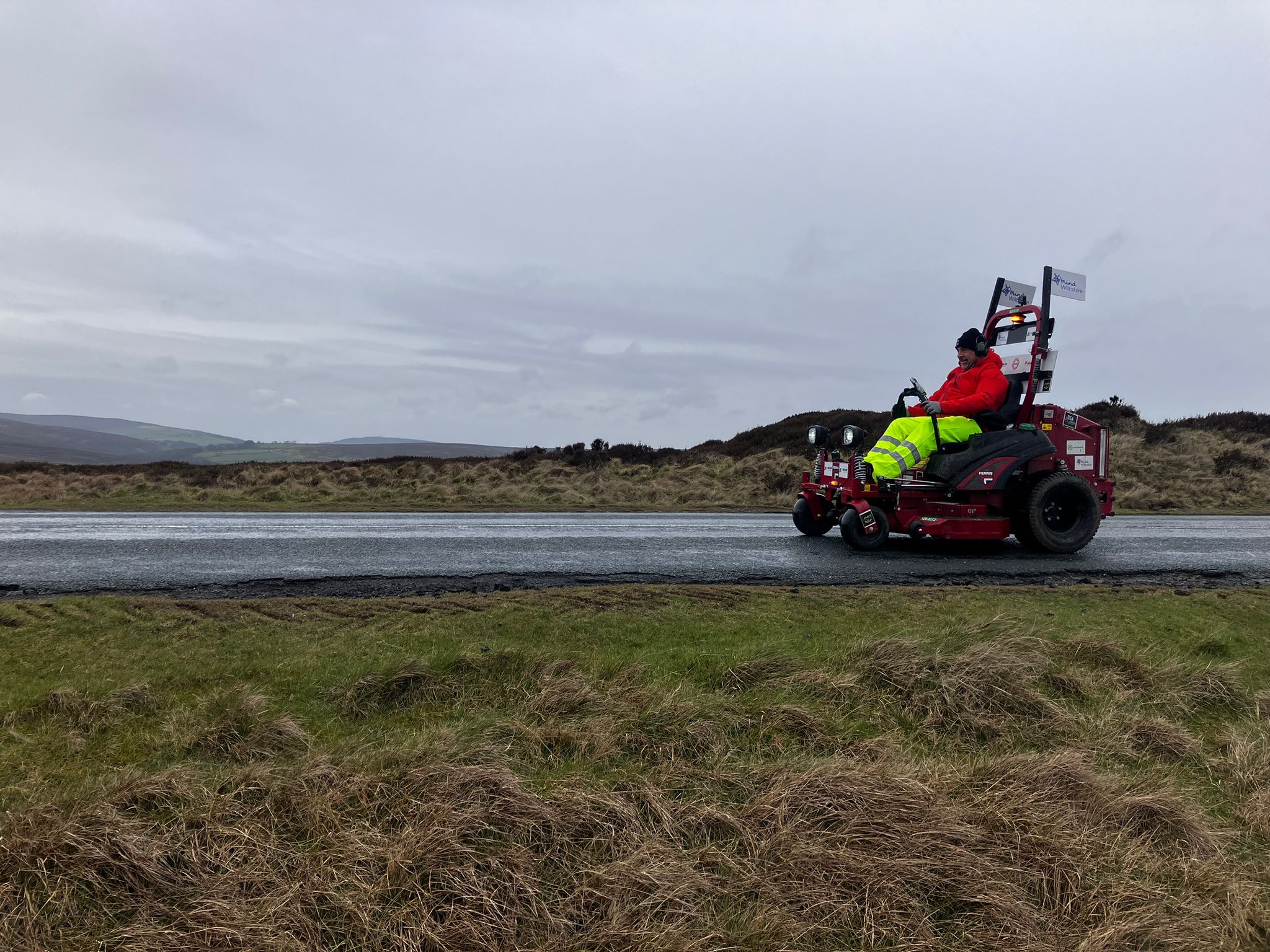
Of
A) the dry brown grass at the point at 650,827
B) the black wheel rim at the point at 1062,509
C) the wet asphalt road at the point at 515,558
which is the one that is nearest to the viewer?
the dry brown grass at the point at 650,827

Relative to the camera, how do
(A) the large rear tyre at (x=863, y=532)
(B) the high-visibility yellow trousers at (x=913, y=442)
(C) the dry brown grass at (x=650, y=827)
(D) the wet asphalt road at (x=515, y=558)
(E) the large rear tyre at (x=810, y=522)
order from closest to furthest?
(C) the dry brown grass at (x=650, y=827) < (D) the wet asphalt road at (x=515, y=558) < (A) the large rear tyre at (x=863, y=532) < (B) the high-visibility yellow trousers at (x=913, y=442) < (E) the large rear tyre at (x=810, y=522)

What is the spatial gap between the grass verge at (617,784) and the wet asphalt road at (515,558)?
1779 millimetres

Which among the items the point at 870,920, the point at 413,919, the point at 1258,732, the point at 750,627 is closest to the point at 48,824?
the point at 413,919

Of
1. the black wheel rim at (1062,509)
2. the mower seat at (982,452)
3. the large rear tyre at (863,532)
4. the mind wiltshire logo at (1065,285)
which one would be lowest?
the large rear tyre at (863,532)

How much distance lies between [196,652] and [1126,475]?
27.2 m

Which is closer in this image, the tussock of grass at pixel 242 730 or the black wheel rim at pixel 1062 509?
the tussock of grass at pixel 242 730

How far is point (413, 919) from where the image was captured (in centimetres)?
232

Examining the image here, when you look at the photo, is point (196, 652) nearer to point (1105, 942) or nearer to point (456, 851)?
point (456, 851)

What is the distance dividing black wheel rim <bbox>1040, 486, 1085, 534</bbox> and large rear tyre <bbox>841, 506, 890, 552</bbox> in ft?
6.59

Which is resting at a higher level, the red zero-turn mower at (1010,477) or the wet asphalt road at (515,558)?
the red zero-turn mower at (1010,477)

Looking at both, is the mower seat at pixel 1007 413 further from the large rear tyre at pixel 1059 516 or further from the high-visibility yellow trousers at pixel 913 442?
the large rear tyre at pixel 1059 516

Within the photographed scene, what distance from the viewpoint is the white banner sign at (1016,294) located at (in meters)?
10.4

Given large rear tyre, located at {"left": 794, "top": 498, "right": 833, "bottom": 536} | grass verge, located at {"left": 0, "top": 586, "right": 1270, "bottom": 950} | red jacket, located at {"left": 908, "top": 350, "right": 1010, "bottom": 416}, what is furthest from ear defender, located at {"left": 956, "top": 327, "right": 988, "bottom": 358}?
grass verge, located at {"left": 0, "top": 586, "right": 1270, "bottom": 950}

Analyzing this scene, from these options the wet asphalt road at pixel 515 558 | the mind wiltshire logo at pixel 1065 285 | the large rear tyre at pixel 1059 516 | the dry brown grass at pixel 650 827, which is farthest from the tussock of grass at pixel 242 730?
the mind wiltshire logo at pixel 1065 285
